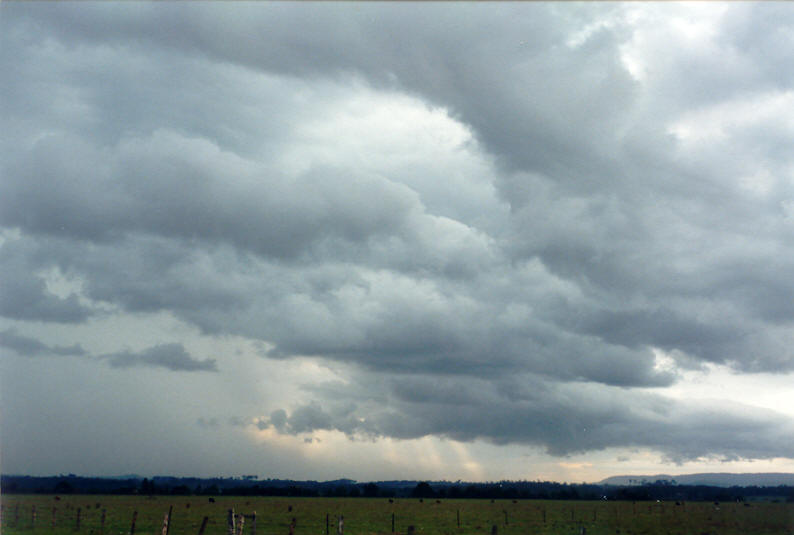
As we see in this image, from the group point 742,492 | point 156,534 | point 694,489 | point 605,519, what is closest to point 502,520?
point 605,519

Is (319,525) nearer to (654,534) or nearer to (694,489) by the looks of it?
(654,534)

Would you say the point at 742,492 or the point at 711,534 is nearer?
the point at 711,534

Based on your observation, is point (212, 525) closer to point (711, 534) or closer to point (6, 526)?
point (6, 526)

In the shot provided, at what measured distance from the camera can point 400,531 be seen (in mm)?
74938

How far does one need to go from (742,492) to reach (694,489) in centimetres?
1612

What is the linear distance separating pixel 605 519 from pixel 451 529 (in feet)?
106

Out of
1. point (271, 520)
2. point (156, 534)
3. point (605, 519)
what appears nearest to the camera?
point (156, 534)

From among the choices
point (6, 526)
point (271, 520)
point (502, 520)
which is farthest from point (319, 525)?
point (6, 526)

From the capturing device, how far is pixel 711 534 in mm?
71062

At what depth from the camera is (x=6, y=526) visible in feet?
235

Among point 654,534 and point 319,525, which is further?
point 319,525

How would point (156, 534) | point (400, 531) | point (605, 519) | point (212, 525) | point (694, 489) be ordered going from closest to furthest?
point (156, 534), point (400, 531), point (212, 525), point (605, 519), point (694, 489)

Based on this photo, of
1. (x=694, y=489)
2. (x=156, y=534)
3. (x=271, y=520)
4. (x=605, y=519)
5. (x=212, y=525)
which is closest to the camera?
(x=156, y=534)

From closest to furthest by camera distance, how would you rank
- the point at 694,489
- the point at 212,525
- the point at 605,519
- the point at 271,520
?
the point at 212,525 < the point at 271,520 < the point at 605,519 < the point at 694,489
